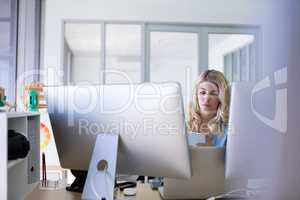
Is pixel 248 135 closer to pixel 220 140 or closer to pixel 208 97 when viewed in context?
pixel 220 140

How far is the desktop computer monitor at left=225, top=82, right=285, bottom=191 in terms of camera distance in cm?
69

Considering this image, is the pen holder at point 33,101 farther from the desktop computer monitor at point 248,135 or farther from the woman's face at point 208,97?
the desktop computer monitor at point 248,135

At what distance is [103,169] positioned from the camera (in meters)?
1.12

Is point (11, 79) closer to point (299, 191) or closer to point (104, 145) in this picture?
point (104, 145)

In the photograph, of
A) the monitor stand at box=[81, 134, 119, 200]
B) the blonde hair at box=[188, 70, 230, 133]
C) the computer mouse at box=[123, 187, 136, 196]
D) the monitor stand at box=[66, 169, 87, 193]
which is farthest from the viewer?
the blonde hair at box=[188, 70, 230, 133]

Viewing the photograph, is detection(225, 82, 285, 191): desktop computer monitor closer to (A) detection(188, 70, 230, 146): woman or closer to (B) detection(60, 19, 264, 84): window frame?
(A) detection(188, 70, 230, 146): woman

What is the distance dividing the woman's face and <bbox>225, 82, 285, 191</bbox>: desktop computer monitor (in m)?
0.67

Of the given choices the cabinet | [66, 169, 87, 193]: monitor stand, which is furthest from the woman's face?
the cabinet

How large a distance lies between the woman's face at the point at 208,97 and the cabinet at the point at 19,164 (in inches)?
39.7

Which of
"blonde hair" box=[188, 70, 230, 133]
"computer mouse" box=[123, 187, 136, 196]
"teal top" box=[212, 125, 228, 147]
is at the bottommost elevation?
"computer mouse" box=[123, 187, 136, 196]

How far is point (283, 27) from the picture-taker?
1.95 feet

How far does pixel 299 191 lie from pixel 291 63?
0.25 meters

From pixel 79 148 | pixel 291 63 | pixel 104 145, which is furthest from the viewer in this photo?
pixel 79 148

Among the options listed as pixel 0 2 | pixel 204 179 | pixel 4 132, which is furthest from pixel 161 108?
pixel 0 2
